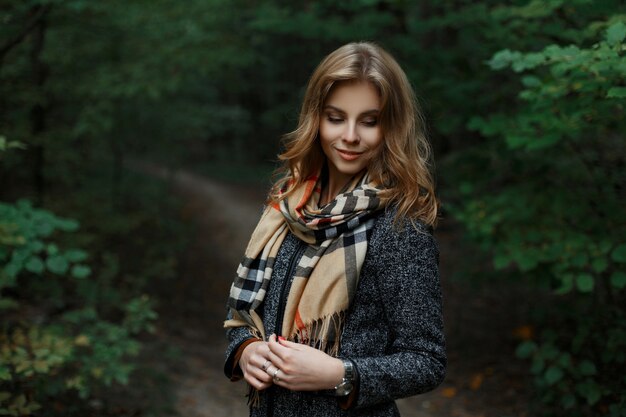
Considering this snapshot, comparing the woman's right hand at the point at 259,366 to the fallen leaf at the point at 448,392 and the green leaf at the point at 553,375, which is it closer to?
the green leaf at the point at 553,375

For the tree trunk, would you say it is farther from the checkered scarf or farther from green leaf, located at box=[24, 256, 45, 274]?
the checkered scarf

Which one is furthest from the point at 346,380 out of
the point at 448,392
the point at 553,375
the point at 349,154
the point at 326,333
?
the point at 448,392

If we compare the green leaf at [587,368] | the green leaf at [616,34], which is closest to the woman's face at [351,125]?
the green leaf at [616,34]

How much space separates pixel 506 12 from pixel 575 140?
1138 mm

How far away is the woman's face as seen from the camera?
5.70ft

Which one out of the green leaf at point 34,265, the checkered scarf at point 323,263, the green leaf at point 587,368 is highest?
the checkered scarf at point 323,263

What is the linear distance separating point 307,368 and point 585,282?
284 centimetres

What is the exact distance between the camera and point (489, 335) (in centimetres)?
763

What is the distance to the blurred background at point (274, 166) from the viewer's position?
11.7 feet

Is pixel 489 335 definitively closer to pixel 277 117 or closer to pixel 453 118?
pixel 453 118

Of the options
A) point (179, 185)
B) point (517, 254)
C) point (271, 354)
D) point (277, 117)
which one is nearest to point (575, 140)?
point (517, 254)

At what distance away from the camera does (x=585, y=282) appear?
3842 mm

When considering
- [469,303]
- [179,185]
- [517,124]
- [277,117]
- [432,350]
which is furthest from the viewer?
[179,185]

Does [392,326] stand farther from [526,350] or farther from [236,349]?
[526,350]
